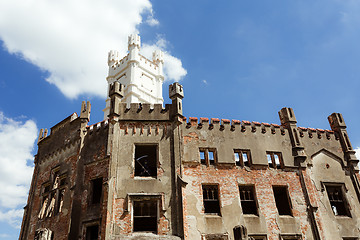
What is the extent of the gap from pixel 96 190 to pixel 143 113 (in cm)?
519

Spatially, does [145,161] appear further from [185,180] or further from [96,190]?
[96,190]

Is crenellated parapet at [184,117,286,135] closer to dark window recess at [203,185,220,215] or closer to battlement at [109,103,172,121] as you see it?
battlement at [109,103,172,121]

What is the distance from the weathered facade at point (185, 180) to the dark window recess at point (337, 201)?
0.20 feet

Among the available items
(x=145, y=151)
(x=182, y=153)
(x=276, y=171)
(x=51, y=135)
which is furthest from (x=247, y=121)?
(x=51, y=135)

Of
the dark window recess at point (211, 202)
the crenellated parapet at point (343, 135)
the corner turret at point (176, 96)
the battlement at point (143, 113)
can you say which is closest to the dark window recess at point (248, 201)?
the dark window recess at point (211, 202)

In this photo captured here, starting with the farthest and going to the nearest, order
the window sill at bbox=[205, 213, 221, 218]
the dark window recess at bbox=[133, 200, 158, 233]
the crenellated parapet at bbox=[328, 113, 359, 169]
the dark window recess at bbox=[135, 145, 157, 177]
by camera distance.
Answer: the crenellated parapet at bbox=[328, 113, 359, 169] < the dark window recess at bbox=[135, 145, 157, 177] < the window sill at bbox=[205, 213, 221, 218] < the dark window recess at bbox=[133, 200, 158, 233]

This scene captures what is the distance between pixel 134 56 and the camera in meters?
40.2

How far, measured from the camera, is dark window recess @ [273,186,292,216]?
56.1 feet

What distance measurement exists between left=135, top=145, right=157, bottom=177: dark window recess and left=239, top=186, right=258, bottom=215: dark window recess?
17.4 ft

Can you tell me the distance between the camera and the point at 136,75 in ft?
129

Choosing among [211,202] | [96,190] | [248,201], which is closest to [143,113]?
[96,190]

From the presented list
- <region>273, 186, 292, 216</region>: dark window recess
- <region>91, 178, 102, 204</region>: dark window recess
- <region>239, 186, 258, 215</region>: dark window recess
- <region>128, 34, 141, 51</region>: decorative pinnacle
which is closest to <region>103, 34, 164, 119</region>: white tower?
<region>128, 34, 141, 51</region>: decorative pinnacle

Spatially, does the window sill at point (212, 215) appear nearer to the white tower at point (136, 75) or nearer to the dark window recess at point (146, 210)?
the dark window recess at point (146, 210)

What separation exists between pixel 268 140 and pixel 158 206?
28.1ft
